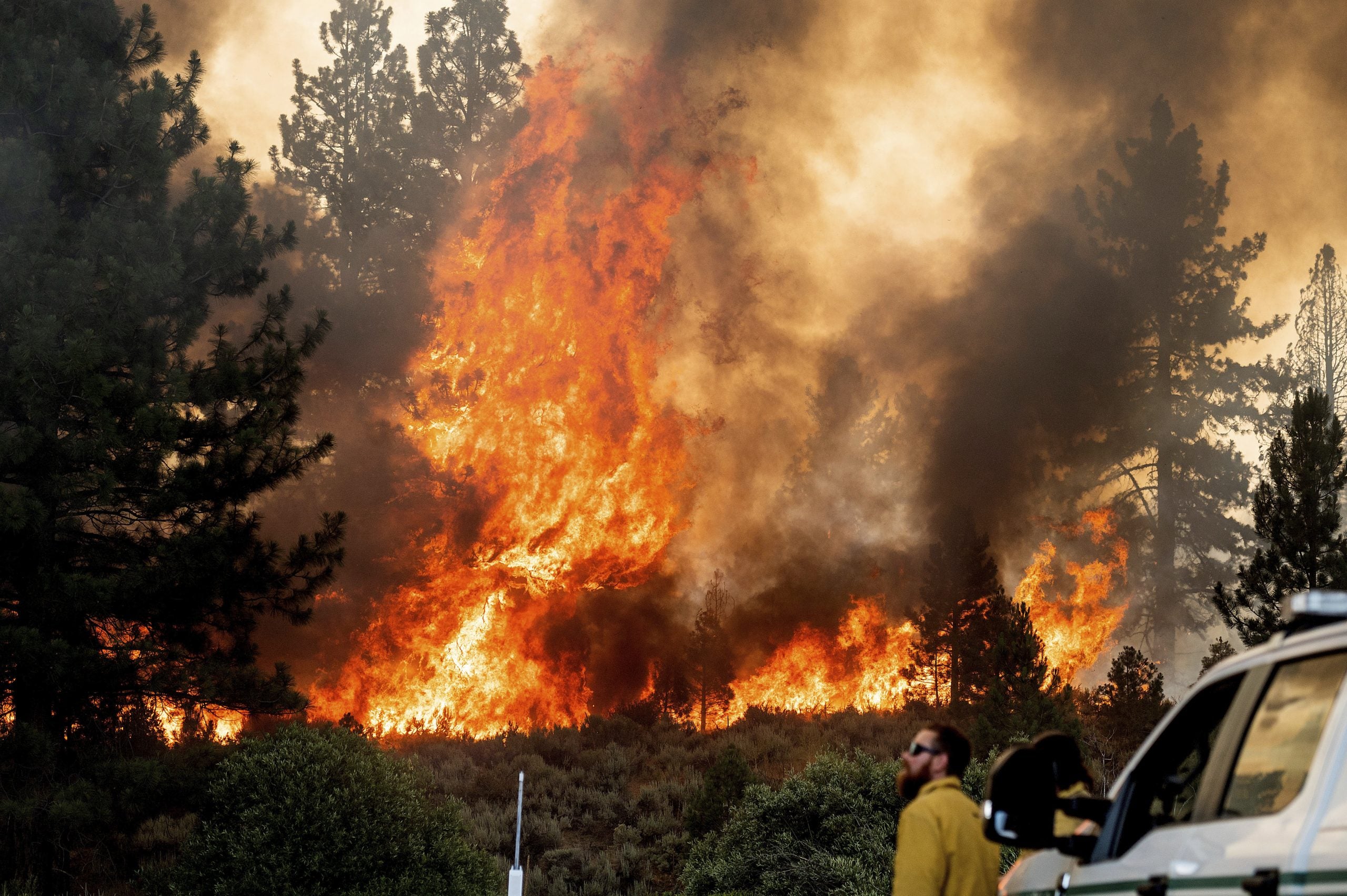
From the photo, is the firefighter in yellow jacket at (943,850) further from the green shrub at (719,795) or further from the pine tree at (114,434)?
the green shrub at (719,795)

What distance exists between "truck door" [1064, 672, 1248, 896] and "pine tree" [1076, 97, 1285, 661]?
44695 millimetres

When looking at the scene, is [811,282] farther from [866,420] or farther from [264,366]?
[264,366]

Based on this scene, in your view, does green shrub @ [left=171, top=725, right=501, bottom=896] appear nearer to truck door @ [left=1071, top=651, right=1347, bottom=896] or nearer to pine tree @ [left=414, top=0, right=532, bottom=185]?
truck door @ [left=1071, top=651, right=1347, bottom=896]

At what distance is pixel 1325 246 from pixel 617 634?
2742 cm

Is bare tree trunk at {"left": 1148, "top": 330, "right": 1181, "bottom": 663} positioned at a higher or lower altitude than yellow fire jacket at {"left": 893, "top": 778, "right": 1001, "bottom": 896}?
higher

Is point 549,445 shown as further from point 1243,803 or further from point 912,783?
point 1243,803

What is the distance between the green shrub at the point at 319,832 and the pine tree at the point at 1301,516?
1750 centimetres

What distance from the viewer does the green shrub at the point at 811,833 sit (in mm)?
12180

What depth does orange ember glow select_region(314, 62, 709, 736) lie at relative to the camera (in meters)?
33.1

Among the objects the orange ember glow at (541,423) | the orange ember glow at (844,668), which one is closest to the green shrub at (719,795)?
the orange ember glow at (541,423)

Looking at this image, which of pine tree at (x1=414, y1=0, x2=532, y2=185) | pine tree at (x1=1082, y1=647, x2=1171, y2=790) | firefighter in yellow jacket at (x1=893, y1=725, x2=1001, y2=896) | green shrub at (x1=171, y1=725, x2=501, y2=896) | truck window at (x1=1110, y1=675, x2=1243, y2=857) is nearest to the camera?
truck window at (x1=1110, y1=675, x2=1243, y2=857)

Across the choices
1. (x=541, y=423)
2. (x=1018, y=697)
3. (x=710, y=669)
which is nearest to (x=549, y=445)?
(x=541, y=423)

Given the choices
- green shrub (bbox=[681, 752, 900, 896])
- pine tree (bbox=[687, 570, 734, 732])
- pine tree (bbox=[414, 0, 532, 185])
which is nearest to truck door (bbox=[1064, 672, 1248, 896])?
green shrub (bbox=[681, 752, 900, 896])

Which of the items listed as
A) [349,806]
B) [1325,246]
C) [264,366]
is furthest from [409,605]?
[1325,246]
